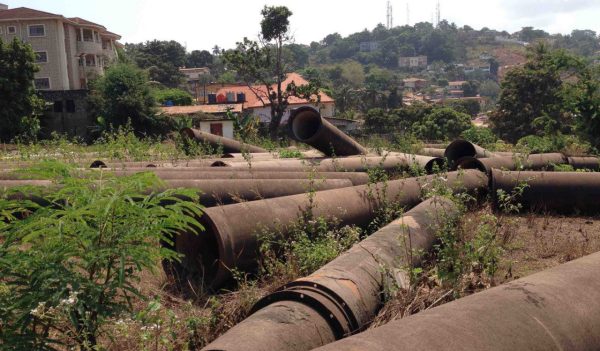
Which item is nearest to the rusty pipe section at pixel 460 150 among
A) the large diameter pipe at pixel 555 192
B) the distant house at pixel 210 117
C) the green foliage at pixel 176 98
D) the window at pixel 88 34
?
the large diameter pipe at pixel 555 192

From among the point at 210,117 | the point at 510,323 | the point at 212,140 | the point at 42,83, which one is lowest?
the point at 510,323

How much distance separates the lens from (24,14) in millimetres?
45188

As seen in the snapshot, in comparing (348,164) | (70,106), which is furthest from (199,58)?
(348,164)

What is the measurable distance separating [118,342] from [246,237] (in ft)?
6.56

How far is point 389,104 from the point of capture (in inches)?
2758

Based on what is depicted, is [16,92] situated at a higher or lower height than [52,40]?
lower

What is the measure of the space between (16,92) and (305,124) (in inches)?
918

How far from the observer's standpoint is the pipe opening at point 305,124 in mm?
12913

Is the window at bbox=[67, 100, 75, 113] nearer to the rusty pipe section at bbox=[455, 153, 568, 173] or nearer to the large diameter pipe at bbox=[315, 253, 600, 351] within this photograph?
the rusty pipe section at bbox=[455, 153, 568, 173]

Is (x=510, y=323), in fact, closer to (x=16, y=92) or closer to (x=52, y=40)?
(x=16, y=92)

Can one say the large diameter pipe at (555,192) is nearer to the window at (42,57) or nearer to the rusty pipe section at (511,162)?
the rusty pipe section at (511,162)

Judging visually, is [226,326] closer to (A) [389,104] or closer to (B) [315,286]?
(B) [315,286]

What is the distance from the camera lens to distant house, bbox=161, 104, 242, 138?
39.5 meters

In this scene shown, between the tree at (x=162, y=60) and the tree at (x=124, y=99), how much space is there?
32.4m
